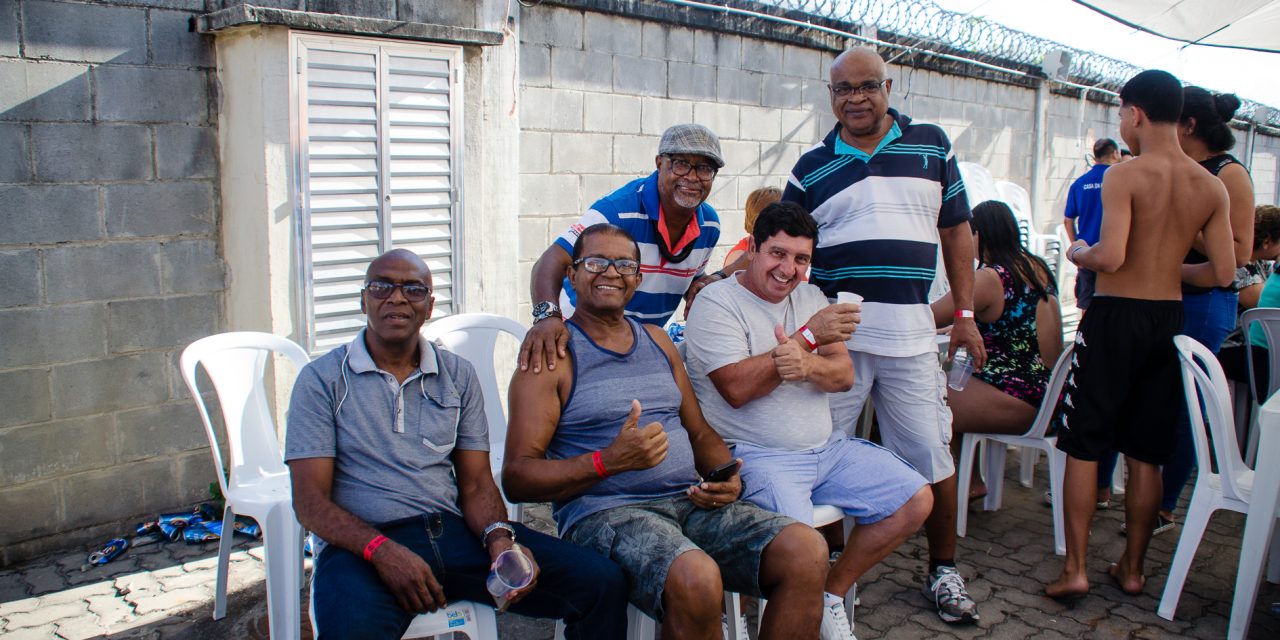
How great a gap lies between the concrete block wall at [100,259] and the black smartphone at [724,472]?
2817 mm

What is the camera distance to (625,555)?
264 centimetres

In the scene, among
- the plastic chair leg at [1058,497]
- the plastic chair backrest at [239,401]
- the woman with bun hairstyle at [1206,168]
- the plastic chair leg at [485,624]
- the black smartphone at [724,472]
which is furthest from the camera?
the woman with bun hairstyle at [1206,168]

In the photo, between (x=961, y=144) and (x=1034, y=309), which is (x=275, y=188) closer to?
(x=1034, y=309)

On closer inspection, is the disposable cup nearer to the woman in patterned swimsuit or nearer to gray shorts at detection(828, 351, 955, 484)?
the woman in patterned swimsuit

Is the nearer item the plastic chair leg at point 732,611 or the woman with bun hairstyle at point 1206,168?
the plastic chair leg at point 732,611

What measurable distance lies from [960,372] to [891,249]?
1.19m

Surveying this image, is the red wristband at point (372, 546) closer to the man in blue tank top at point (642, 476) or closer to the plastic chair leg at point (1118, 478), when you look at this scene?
the man in blue tank top at point (642, 476)

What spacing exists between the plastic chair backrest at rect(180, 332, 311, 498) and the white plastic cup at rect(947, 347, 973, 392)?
2969 mm

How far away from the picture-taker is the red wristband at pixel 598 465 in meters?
2.65

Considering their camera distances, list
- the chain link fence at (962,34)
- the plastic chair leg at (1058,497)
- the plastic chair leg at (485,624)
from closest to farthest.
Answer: the plastic chair leg at (485,624) → the plastic chair leg at (1058,497) → the chain link fence at (962,34)

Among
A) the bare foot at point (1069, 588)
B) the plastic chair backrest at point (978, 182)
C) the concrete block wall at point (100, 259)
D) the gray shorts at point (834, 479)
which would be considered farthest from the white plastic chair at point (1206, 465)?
the plastic chair backrest at point (978, 182)

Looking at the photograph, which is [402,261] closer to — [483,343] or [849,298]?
[483,343]

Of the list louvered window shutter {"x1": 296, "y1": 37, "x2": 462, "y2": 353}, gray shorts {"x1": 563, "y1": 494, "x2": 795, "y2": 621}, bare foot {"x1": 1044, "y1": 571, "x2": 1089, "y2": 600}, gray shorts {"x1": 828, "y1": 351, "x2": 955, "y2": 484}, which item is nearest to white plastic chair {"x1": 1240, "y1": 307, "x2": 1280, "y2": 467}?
bare foot {"x1": 1044, "y1": 571, "x2": 1089, "y2": 600}

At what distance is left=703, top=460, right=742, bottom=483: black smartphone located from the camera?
9.42ft
